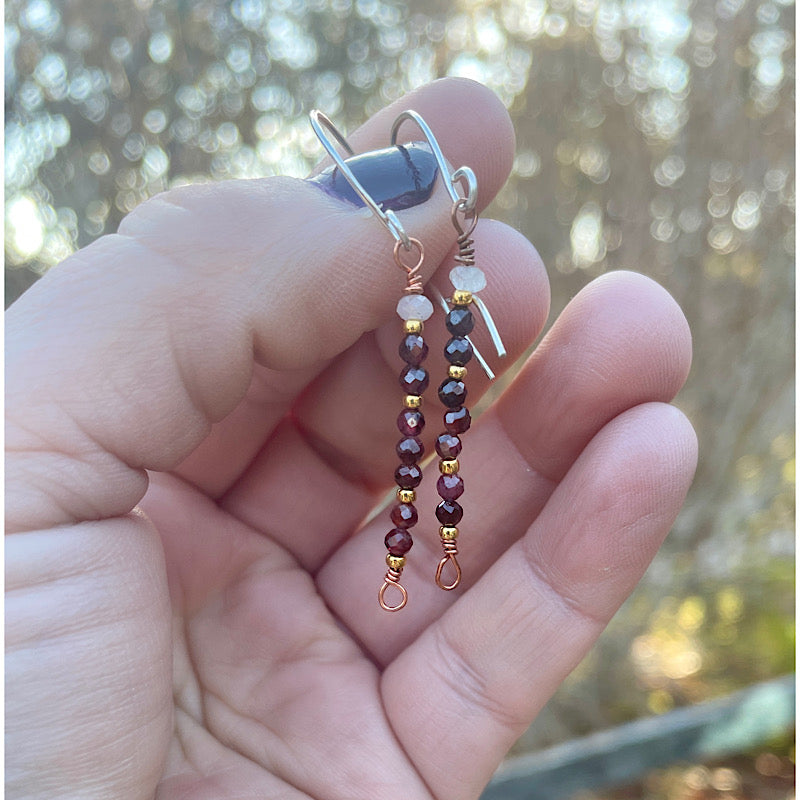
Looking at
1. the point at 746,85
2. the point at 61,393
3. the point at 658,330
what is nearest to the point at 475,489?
the point at 658,330

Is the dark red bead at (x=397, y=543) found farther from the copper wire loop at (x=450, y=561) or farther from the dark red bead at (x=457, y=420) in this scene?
the dark red bead at (x=457, y=420)

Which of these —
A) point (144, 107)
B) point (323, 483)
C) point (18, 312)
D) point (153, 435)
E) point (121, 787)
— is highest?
point (144, 107)

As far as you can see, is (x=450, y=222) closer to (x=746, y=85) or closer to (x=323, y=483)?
(x=323, y=483)

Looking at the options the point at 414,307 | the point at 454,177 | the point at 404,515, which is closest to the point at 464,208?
the point at 454,177

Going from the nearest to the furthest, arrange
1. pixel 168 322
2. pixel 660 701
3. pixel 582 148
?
pixel 168 322 < pixel 582 148 < pixel 660 701

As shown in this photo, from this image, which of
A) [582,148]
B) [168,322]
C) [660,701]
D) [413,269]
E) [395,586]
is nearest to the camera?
[168,322]

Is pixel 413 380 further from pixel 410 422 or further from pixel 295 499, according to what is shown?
pixel 295 499
